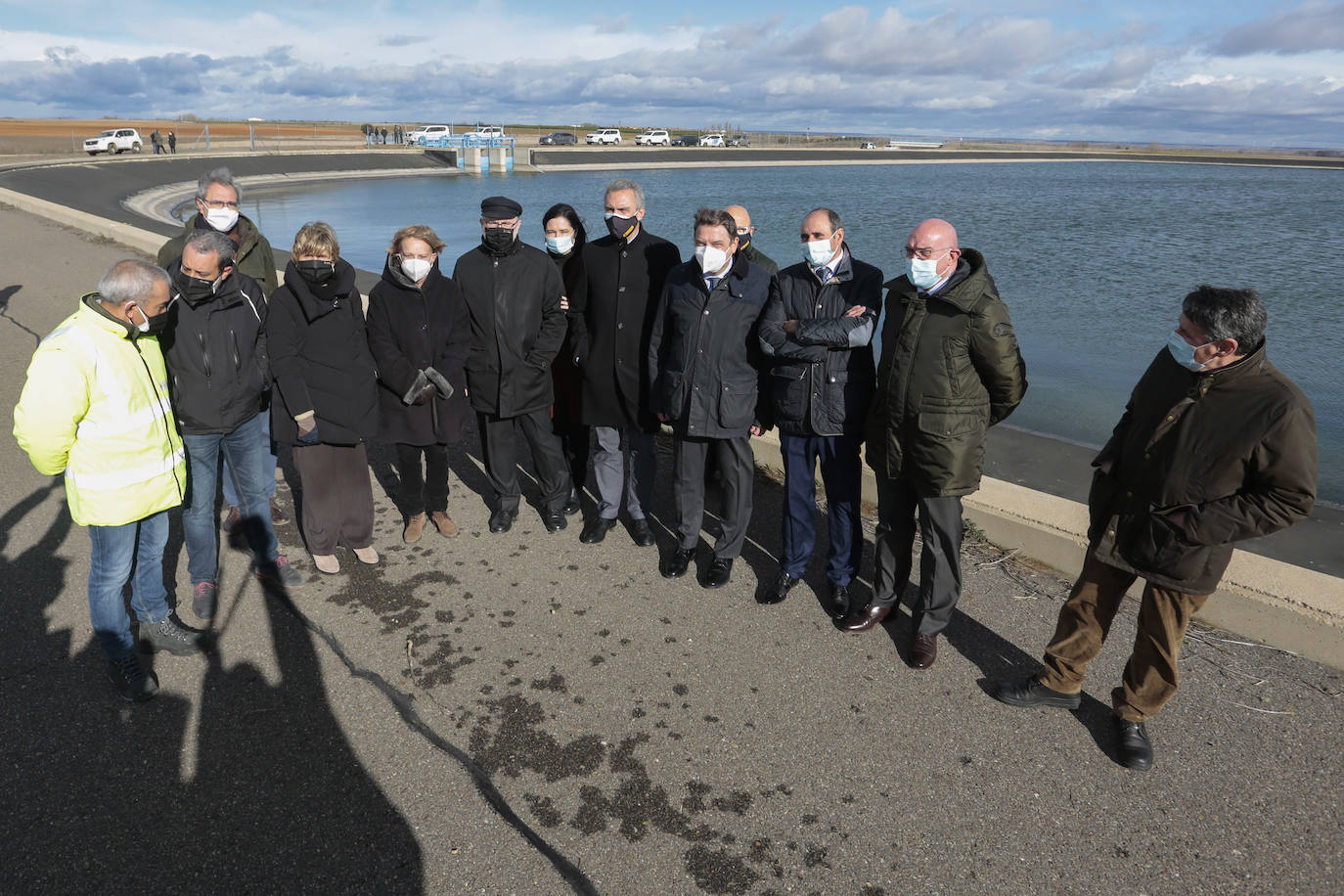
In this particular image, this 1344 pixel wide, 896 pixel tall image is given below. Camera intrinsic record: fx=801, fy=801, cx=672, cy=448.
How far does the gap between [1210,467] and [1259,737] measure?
1.21 meters

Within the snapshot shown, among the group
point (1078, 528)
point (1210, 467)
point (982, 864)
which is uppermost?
point (1210, 467)

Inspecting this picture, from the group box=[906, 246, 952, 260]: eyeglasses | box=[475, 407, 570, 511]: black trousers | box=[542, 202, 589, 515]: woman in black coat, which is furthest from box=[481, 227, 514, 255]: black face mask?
box=[906, 246, 952, 260]: eyeglasses

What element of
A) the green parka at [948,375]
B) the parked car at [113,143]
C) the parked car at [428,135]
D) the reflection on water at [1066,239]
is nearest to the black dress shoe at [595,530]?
the green parka at [948,375]

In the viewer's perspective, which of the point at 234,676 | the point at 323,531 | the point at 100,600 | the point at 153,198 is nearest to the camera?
the point at 100,600

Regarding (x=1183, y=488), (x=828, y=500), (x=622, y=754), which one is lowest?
(x=622, y=754)

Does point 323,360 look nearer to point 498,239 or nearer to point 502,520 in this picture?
point 498,239

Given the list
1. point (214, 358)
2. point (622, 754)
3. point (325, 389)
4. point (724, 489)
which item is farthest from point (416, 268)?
point (622, 754)

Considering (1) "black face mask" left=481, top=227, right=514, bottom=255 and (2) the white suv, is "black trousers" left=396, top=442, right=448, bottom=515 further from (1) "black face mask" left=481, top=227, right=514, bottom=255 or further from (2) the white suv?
(2) the white suv

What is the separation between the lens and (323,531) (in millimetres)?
4352

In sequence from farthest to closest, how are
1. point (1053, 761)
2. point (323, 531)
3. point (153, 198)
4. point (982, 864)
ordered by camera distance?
point (153, 198)
point (323, 531)
point (1053, 761)
point (982, 864)

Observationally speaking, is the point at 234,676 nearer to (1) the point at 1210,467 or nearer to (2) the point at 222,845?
(2) the point at 222,845

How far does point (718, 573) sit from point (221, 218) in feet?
11.9

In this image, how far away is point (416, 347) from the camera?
4.46m

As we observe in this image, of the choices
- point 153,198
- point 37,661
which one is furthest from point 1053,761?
point 153,198
